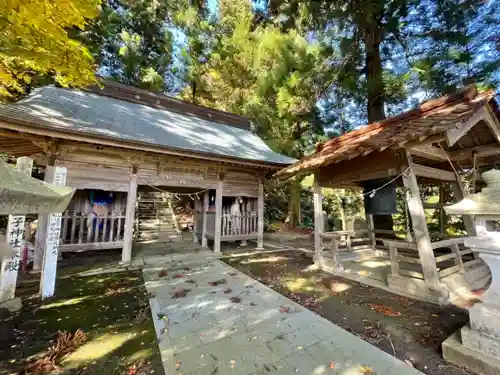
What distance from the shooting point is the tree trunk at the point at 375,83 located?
22.3ft

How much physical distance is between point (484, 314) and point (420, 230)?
5.37ft

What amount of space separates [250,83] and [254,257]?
9762mm

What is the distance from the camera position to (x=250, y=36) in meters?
10.9

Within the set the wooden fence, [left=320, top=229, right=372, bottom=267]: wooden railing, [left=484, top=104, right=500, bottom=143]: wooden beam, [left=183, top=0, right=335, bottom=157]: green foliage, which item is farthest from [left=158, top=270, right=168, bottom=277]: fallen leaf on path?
[left=183, top=0, right=335, bottom=157]: green foliage

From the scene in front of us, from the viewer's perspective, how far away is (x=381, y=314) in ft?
10.1

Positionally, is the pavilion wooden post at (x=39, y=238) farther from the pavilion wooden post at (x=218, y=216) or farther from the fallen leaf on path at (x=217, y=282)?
the pavilion wooden post at (x=218, y=216)

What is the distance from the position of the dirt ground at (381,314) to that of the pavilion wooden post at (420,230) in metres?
0.45

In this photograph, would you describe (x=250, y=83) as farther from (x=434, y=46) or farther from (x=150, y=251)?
(x=150, y=251)

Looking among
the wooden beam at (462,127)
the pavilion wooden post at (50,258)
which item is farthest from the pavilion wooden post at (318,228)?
the pavilion wooden post at (50,258)

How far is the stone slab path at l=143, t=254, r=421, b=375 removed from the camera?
2066mm

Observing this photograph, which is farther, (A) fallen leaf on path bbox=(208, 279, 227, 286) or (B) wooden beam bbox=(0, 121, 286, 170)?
(A) fallen leaf on path bbox=(208, 279, 227, 286)

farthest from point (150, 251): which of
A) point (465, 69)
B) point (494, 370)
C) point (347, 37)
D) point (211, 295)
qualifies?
point (465, 69)

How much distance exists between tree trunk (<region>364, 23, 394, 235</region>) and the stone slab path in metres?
5.17

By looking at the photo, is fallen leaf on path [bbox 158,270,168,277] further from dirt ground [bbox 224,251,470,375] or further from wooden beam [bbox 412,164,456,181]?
wooden beam [bbox 412,164,456,181]
